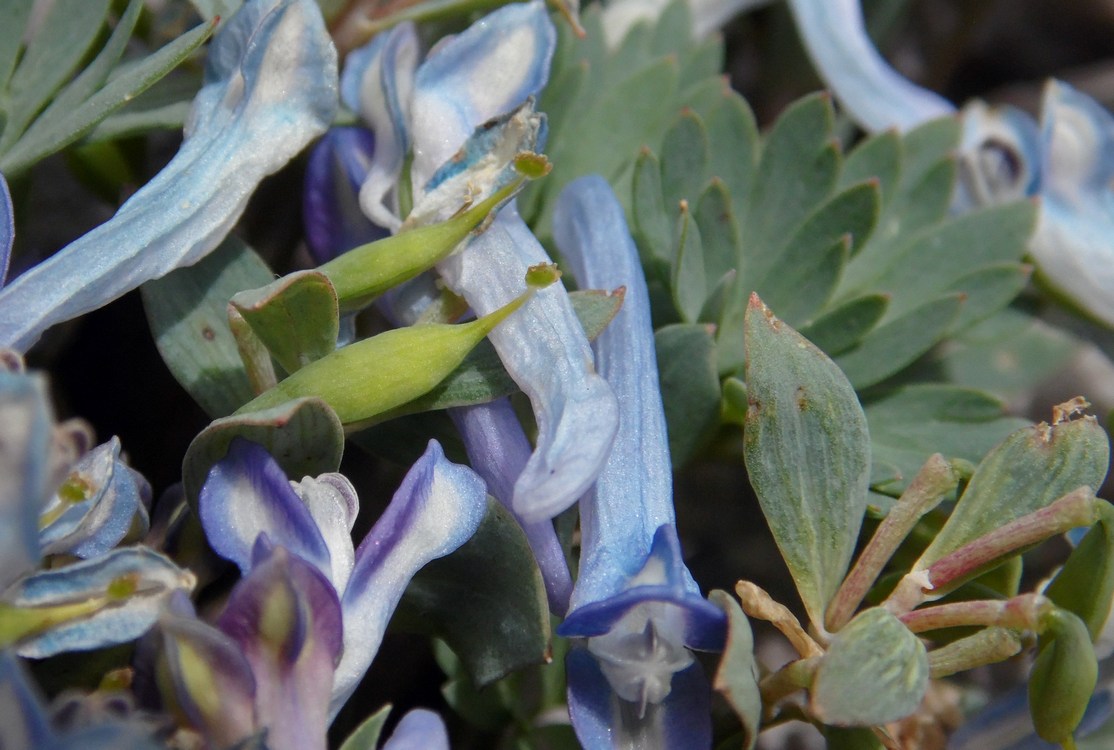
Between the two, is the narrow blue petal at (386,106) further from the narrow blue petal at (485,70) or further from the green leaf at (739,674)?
the green leaf at (739,674)

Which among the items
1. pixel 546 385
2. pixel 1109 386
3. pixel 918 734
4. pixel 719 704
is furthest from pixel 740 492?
pixel 1109 386

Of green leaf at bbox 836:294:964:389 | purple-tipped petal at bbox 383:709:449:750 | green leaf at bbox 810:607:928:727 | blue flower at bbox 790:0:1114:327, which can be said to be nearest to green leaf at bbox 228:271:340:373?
purple-tipped petal at bbox 383:709:449:750

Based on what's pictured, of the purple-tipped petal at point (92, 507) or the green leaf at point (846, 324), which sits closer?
the purple-tipped petal at point (92, 507)

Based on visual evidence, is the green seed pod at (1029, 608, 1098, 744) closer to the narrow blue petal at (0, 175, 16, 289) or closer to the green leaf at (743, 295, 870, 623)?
the green leaf at (743, 295, 870, 623)

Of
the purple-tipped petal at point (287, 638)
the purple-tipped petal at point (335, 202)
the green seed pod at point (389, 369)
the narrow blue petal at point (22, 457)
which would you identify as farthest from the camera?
the purple-tipped petal at point (335, 202)

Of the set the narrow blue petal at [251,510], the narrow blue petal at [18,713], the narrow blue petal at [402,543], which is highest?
the narrow blue petal at [18,713]

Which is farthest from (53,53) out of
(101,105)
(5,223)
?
(5,223)

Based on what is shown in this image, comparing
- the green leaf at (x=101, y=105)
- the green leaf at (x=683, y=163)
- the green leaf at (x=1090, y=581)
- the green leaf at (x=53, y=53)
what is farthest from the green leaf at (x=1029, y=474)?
the green leaf at (x=53, y=53)

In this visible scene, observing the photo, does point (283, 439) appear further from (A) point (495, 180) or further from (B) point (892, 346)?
(B) point (892, 346)
